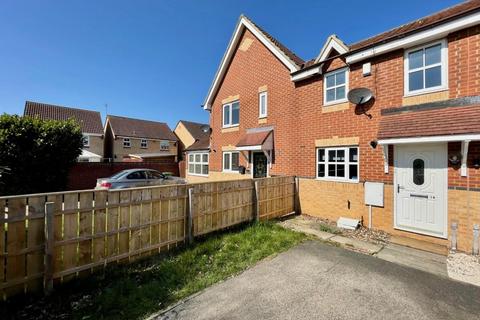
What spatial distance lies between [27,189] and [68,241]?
10958 millimetres

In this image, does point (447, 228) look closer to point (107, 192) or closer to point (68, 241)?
point (107, 192)

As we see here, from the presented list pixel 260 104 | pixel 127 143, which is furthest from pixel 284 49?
pixel 127 143

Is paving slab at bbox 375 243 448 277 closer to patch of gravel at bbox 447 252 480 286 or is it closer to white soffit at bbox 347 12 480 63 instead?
patch of gravel at bbox 447 252 480 286

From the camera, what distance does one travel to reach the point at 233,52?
13.9 m

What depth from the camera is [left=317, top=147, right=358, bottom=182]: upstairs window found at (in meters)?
8.46

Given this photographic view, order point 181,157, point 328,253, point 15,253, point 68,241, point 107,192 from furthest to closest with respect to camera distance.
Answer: point 181,157 < point 328,253 < point 107,192 < point 68,241 < point 15,253

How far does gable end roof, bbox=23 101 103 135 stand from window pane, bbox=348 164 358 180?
26.4m

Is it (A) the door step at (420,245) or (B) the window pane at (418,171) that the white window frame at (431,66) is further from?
(A) the door step at (420,245)

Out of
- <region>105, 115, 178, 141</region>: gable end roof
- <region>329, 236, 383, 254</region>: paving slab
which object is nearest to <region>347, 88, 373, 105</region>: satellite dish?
<region>329, 236, 383, 254</region>: paving slab

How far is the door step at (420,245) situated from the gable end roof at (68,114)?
92.7ft

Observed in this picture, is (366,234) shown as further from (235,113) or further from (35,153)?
(35,153)

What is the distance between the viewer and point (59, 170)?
42.6 ft

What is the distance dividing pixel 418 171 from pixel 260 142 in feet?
19.9

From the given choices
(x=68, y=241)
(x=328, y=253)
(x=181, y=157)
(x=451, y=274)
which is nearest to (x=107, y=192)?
(x=68, y=241)
